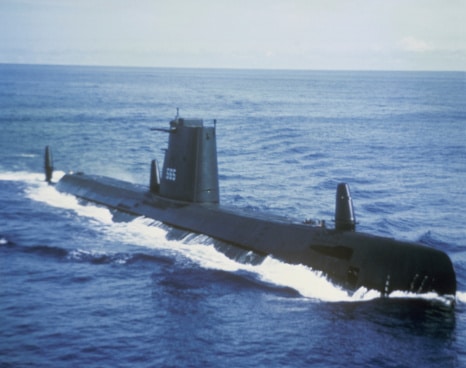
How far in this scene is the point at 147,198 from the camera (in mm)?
34406

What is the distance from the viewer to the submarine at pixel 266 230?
71.3ft

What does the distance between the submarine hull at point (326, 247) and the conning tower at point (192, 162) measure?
56 centimetres

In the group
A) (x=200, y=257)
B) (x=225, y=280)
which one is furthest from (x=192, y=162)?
(x=225, y=280)

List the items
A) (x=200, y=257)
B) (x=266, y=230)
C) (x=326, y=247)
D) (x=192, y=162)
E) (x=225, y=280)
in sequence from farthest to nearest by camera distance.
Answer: (x=192, y=162) → (x=266, y=230) → (x=200, y=257) → (x=326, y=247) → (x=225, y=280)

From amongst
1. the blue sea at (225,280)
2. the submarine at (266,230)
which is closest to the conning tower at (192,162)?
the submarine at (266,230)

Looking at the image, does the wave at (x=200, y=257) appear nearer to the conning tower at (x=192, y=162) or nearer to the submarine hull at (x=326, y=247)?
the submarine hull at (x=326, y=247)

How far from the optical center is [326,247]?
948 inches

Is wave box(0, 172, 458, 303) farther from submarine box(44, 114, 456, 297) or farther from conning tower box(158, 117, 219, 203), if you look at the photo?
conning tower box(158, 117, 219, 203)

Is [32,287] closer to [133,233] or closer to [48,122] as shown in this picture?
[133,233]

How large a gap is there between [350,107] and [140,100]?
3986 centimetres

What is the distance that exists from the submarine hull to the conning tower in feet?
1.84

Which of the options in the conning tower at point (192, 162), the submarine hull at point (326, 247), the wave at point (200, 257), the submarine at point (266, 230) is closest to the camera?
the submarine hull at point (326, 247)

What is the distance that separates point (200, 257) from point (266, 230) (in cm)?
292

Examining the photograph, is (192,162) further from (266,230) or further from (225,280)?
(225,280)
